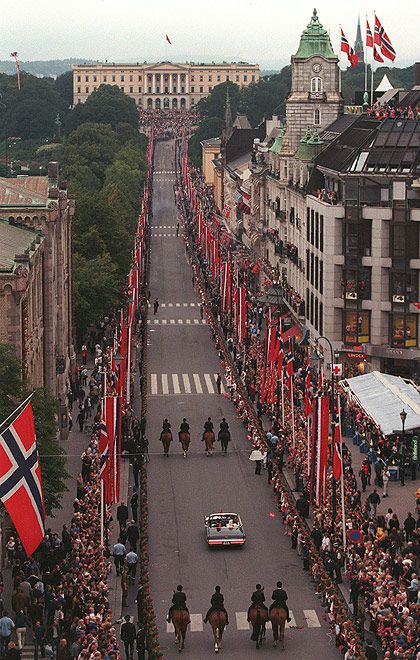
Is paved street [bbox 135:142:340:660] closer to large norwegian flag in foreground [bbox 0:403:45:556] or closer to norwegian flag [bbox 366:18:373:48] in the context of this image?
large norwegian flag in foreground [bbox 0:403:45:556]

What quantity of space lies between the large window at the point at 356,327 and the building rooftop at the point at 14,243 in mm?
23241

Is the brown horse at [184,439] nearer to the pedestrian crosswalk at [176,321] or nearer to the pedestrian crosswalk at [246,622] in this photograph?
the pedestrian crosswalk at [246,622]

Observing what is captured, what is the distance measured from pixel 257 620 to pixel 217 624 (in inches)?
43.1

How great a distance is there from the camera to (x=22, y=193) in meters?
74.7

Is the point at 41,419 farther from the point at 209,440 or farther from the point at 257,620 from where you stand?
the point at 209,440

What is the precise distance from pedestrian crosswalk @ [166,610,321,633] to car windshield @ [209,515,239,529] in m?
7.97

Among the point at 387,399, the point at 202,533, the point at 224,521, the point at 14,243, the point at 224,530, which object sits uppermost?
the point at 14,243

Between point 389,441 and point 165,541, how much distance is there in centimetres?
1539

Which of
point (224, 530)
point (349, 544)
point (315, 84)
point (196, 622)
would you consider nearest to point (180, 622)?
point (196, 622)

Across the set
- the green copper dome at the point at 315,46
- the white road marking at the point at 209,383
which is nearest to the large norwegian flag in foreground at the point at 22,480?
the white road marking at the point at 209,383

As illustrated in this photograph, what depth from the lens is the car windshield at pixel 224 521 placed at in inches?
2133

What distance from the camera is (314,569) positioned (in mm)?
49438

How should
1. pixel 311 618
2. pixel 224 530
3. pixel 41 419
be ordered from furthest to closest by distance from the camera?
1. pixel 224 530
2. pixel 41 419
3. pixel 311 618

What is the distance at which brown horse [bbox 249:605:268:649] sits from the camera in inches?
1704
